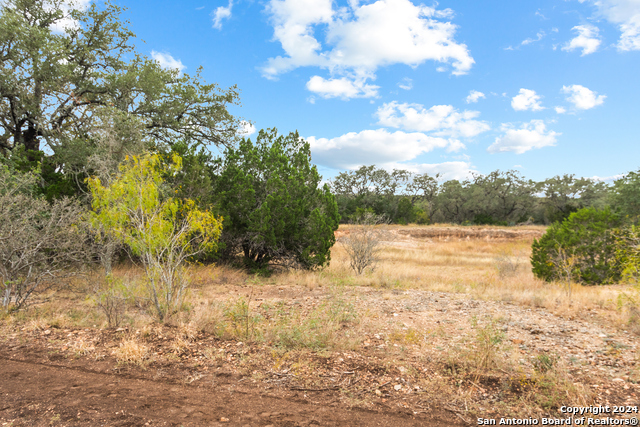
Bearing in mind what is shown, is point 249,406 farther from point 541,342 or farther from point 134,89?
point 134,89

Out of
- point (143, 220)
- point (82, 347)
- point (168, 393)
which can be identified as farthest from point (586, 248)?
point (82, 347)

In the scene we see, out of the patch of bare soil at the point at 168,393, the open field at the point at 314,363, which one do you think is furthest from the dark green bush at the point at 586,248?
the patch of bare soil at the point at 168,393

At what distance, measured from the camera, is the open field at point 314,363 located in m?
3.61

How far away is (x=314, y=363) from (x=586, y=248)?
430 inches

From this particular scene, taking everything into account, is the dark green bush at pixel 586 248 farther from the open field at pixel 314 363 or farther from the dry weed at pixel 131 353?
the dry weed at pixel 131 353

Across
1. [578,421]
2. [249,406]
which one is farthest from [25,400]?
[578,421]

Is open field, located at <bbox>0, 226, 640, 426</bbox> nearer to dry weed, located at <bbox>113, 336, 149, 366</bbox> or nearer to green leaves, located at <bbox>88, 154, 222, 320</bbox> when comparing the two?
dry weed, located at <bbox>113, 336, 149, 366</bbox>

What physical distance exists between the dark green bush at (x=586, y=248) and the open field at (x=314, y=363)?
3.58m

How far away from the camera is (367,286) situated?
10.8 meters

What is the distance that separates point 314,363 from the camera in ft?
15.2

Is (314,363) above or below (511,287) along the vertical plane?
above

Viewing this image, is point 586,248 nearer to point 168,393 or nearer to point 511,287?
point 511,287

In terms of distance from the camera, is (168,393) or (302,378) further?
(302,378)

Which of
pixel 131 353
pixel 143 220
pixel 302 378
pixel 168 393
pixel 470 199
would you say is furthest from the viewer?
pixel 470 199
